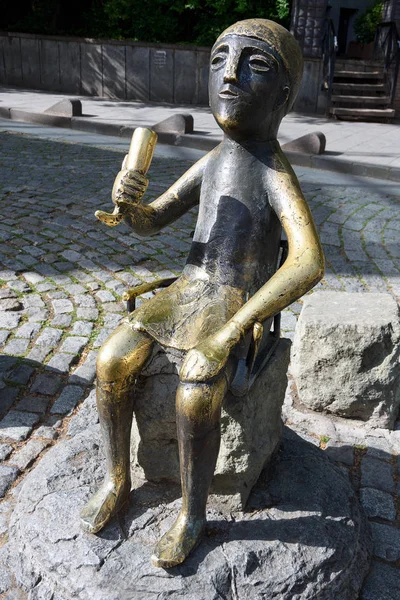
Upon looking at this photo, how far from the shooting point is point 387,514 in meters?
3.04

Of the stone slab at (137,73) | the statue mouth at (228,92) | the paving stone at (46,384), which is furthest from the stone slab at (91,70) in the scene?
the statue mouth at (228,92)

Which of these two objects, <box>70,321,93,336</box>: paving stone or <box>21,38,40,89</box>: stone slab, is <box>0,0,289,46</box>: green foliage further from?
<box>70,321,93,336</box>: paving stone

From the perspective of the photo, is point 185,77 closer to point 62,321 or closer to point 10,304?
point 10,304

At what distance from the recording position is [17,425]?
355cm

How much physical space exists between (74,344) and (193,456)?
233 cm

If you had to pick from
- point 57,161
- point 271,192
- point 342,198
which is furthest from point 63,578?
point 57,161

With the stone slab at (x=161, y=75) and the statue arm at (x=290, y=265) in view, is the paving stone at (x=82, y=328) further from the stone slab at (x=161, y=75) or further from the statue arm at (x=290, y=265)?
the stone slab at (x=161, y=75)

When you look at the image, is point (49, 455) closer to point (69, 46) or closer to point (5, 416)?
point (5, 416)

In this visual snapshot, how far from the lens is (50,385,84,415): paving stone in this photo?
3.71 m

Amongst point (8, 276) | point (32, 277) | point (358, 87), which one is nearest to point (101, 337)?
point (32, 277)

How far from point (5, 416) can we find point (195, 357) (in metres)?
1.88

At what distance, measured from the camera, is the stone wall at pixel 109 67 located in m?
14.7

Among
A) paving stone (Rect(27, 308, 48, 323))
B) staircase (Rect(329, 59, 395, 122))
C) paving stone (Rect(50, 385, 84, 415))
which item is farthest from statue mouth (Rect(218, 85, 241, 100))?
staircase (Rect(329, 59, 395, 122))

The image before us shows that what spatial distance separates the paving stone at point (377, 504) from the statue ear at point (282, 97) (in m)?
1.93
